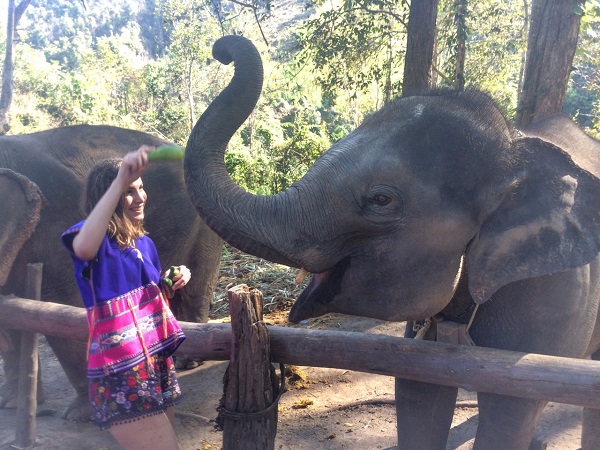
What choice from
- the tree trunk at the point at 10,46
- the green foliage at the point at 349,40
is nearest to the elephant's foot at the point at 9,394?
the green foliage at the point at 349,40

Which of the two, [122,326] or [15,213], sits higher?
[15,213]

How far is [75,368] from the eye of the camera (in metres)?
3.86

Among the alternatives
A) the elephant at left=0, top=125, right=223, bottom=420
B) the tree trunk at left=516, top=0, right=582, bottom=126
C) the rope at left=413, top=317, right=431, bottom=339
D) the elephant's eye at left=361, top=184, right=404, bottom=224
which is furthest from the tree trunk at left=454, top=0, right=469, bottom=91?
the elephant's eye at left=361, top=184, right=404, bottom=224

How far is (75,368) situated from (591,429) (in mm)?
3164

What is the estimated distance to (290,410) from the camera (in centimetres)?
404

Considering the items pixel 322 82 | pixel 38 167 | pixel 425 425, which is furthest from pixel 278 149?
pixel 425 425

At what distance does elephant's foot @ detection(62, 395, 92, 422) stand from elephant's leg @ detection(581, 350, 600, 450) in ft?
9.79

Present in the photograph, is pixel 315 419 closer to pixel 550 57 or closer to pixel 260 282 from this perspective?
pixel 260 282

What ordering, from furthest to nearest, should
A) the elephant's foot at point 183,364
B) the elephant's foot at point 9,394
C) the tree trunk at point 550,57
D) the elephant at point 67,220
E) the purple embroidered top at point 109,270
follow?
the tree trunk at point 550,57
the elephant's foot at point 183,364
the elephant's foot at point 9,394
the elephant at point 67,220
the purple embroidered top at point 109,270

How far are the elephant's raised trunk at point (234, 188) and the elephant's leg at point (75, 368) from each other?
7.23 ft

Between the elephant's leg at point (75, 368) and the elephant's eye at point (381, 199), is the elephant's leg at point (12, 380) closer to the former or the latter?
the elephant's leg at point (75, 368)

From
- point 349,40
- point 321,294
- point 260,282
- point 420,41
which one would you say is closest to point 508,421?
point 321,294

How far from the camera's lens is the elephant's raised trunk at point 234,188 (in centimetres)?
206

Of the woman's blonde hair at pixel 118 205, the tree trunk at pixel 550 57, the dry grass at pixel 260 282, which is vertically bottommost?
the dry grass at pixel 260 282
